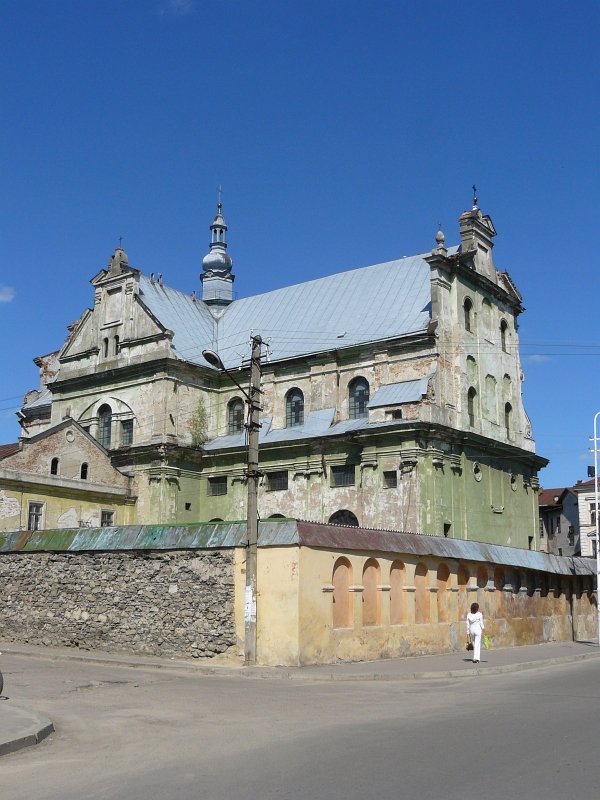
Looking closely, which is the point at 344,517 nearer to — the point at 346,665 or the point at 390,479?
the point at 390,479

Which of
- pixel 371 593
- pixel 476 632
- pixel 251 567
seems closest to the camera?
pixel 251 567

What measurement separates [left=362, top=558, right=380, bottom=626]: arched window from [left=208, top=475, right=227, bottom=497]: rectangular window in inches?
897

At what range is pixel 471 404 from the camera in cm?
4441

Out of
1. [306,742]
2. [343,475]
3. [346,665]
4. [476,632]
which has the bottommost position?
[346,665]

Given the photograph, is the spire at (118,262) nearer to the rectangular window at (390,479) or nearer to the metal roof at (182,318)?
the metal roof at (182,318)

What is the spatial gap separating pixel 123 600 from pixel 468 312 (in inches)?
1036

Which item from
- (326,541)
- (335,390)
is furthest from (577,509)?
(326,541)

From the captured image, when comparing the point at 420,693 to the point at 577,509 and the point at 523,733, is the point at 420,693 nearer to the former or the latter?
the point at 523,733

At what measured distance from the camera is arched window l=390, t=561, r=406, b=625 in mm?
25438

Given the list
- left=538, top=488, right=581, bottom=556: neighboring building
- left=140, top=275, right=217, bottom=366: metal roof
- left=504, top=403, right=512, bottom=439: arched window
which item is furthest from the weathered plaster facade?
left=538, top=488, right=581, bottom=556: neighboring building

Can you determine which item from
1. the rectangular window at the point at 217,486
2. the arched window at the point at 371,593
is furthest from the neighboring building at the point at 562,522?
the arched window at the point at 371,593

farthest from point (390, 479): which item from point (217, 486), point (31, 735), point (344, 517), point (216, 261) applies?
point (31, 735)

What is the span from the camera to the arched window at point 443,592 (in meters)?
27.8

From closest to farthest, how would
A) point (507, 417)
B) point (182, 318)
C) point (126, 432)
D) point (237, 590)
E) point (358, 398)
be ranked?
point (237, 590), point (358, 398), point (507, 417), point (126, 432), point (182, 318)
